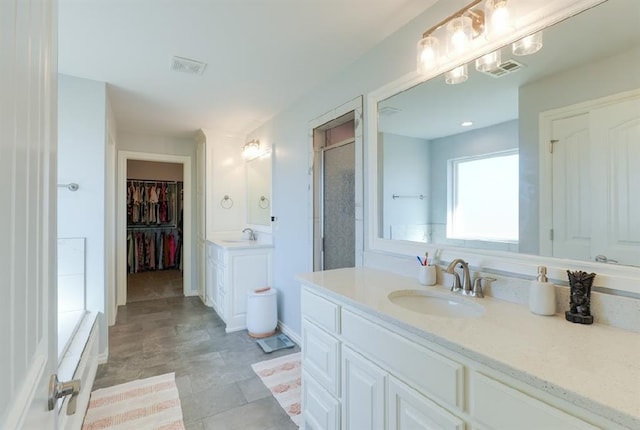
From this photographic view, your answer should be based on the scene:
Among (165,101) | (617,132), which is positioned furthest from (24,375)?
(165,101)

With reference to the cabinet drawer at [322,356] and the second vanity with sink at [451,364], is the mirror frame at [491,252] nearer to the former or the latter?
the second vanity with sink at [451,364]

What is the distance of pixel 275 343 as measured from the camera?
9.79 ft

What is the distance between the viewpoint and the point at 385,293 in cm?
147

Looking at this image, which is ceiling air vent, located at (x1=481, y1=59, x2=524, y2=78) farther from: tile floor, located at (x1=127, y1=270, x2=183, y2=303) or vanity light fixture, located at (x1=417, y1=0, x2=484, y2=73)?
tile floor, located at (x1=127, y1=270, x2=183, y2=303)

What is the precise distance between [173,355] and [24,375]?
2.56 metres

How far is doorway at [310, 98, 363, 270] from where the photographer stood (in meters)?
2.25

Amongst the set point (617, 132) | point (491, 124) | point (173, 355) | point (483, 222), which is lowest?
point (173, 355)

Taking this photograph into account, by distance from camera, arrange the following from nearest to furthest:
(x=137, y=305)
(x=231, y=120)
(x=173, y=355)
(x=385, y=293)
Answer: (x=385, y=293) < (x=173, y=355) < (x=231, y=120) < (x=137, y=305)

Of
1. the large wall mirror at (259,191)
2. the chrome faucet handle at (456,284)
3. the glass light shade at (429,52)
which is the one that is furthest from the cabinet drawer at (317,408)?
the large wall mirror at (259,191)

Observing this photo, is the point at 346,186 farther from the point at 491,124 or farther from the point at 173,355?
the point at 173,355

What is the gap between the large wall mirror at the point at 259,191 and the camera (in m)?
3.74

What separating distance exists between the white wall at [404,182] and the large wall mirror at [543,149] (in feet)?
0.03

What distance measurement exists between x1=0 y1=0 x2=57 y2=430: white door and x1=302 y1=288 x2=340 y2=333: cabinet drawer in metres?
1.04

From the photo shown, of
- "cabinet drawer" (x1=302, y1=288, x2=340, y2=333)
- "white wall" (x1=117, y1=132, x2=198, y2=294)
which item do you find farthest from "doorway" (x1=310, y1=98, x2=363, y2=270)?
"white wall" (x1=117, y1=132, x2=198, y2=294)
